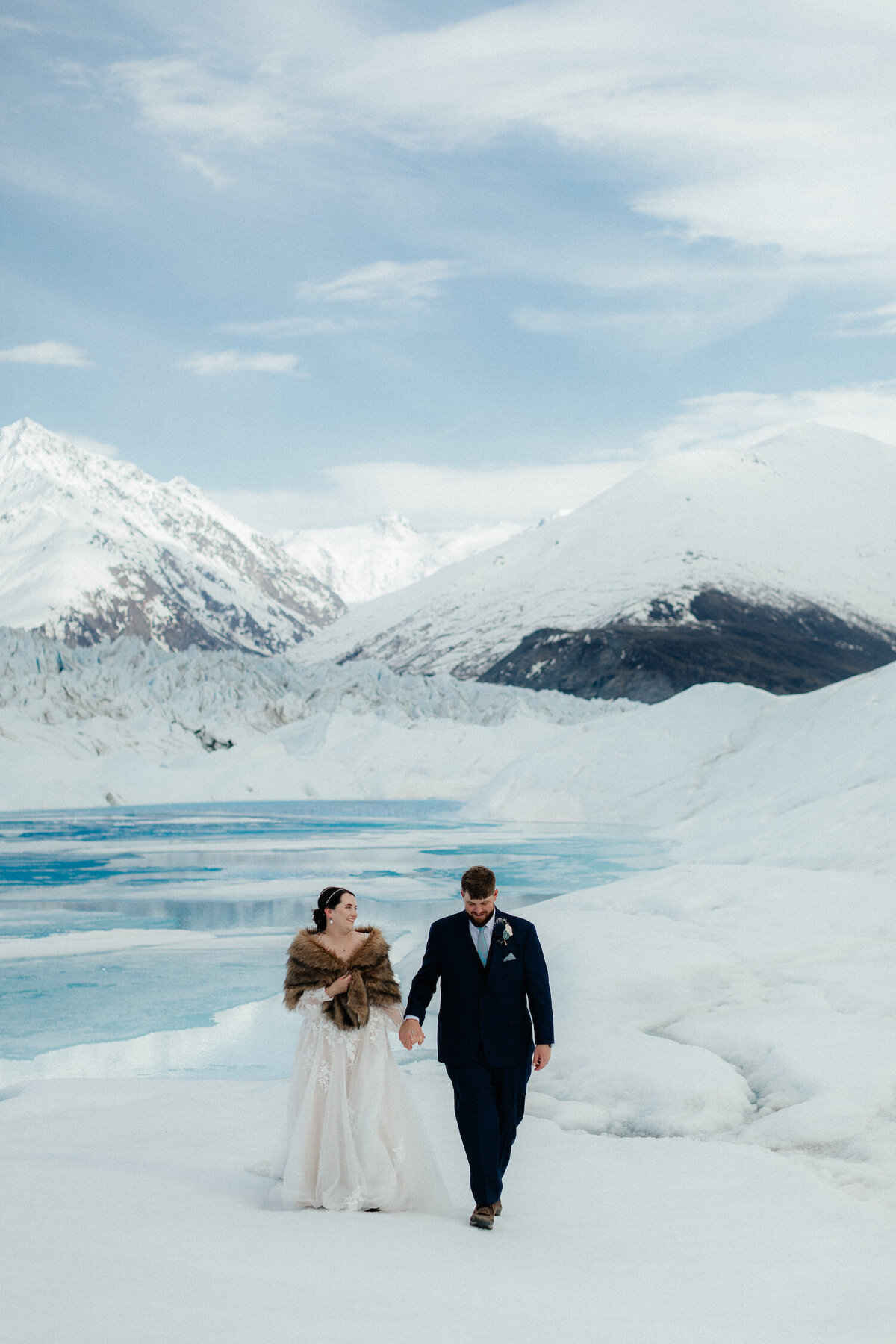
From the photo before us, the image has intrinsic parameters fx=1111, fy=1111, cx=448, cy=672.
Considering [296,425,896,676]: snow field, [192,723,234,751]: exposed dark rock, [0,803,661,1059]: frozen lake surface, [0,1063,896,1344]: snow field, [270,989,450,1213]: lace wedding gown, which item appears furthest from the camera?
[296,425,896,676]: snow field

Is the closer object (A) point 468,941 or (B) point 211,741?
(A) point 468,941

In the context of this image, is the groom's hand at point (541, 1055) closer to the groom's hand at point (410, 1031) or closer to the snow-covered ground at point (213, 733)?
the groom's hand at point (410, 1031)

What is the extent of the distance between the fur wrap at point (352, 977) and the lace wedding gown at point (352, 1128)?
3 cm

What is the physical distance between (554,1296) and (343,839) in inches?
777

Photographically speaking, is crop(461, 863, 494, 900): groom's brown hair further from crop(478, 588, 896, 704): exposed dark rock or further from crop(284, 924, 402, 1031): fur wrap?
crop(478, 588, 896, 704): exposed dark rock

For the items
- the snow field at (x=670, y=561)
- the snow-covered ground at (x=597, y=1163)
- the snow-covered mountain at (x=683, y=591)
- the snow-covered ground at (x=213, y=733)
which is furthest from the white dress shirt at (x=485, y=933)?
the snow field at (x=670, y=561)

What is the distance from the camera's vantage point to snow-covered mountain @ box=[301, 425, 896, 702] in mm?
103625

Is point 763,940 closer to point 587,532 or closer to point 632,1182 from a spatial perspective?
point 632,1182

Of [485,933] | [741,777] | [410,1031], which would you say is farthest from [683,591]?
[410,1031]

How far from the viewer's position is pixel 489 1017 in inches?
142

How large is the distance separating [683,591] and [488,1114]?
11721 centimetres

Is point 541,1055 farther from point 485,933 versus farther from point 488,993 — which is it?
point 485,933

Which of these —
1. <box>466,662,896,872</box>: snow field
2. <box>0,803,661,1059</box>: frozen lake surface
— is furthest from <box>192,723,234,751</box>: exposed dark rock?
<box>466,662,896,872</box>: snow field

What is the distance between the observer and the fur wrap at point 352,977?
3521 mm
